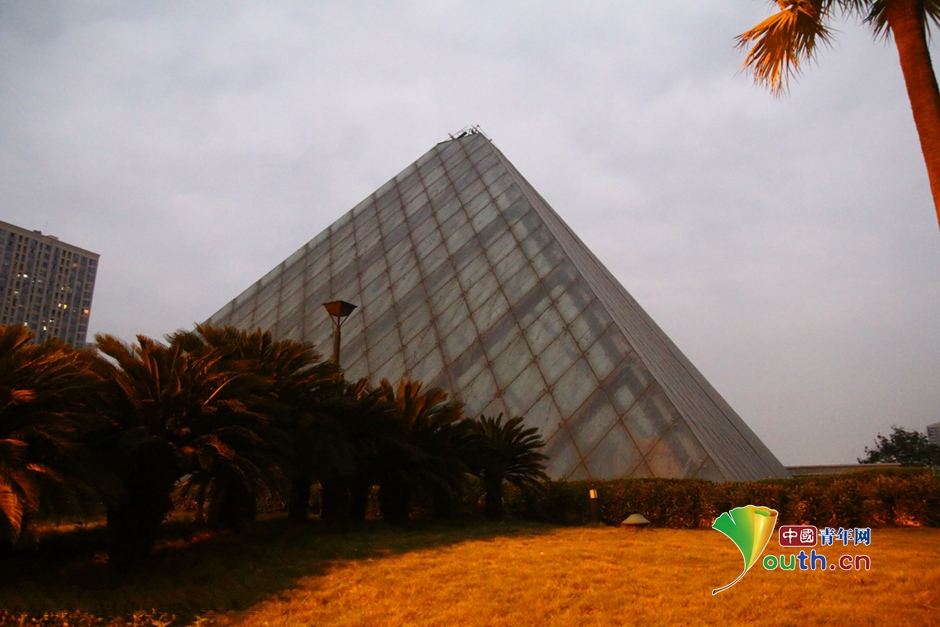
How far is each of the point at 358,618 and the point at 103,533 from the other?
5121 mm

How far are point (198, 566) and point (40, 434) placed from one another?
102 inches

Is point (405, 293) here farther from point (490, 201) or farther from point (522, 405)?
point (522, 405)

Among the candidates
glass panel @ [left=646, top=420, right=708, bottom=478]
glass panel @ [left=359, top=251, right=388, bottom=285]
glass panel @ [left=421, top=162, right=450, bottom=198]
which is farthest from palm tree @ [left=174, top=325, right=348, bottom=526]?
glass panel @ [left=421, top=162, right=450, bottom=198]

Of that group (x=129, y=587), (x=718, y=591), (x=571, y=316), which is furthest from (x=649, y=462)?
(x=129, y=587)

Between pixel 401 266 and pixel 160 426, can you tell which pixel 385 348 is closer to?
pixel 401 266

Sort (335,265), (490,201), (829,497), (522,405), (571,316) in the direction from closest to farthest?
(829,497) < (522,405) < (571,316) < (490,201) < (335,265)

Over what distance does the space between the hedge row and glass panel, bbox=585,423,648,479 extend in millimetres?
978

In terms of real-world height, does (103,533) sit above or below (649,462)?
below

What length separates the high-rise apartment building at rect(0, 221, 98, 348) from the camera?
9131 centimetres

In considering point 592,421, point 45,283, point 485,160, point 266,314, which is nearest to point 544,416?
point 592,421

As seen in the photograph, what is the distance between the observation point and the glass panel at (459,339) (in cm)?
2031

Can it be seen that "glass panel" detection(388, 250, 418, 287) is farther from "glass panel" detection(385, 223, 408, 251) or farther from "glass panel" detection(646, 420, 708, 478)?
"glass panel" detection(646, 420, 708, 478)

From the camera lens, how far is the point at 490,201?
86.0 feet

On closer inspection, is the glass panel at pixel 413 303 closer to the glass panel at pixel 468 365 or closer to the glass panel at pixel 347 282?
the glass panel at pixel 468 365
